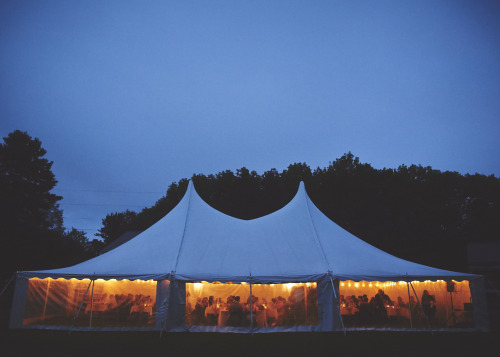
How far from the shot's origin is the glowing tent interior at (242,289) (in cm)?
782

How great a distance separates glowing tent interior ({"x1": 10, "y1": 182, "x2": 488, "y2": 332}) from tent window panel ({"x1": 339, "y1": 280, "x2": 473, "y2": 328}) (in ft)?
0.08

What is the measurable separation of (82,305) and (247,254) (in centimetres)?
447

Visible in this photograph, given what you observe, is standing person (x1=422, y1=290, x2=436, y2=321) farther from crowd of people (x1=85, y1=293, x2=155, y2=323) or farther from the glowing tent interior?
crowd of people (x1=85, y1=293, x2=155, y2=323)

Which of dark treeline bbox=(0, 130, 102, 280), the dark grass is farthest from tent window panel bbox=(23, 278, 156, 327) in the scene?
dark treeline bbox=(0, 130, 102, 280)

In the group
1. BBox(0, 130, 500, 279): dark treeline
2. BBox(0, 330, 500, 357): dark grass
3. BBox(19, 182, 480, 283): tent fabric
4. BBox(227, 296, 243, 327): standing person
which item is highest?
BBox(0, 130, 500, 279): dark treeline

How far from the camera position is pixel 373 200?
783 inches

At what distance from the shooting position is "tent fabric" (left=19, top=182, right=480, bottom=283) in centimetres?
789

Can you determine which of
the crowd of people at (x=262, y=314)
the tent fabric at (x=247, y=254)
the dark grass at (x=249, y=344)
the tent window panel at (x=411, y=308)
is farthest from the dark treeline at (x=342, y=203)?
the dark grass at (x=249, y=344)

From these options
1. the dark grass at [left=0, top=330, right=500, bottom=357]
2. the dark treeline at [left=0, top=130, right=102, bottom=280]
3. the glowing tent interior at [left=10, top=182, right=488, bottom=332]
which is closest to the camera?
the dark grass at [left=0, top=330, right=500, bottom=357]

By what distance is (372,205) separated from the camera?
1972 centimetres

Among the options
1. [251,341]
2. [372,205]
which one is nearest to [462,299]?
[251,341]

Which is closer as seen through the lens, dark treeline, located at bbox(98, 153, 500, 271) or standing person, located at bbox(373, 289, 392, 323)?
standing person, located at bbox(373, 289, 392, 323)

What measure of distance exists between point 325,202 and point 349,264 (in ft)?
39.4

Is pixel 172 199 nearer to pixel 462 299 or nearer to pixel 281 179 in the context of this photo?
pixel 281 179
